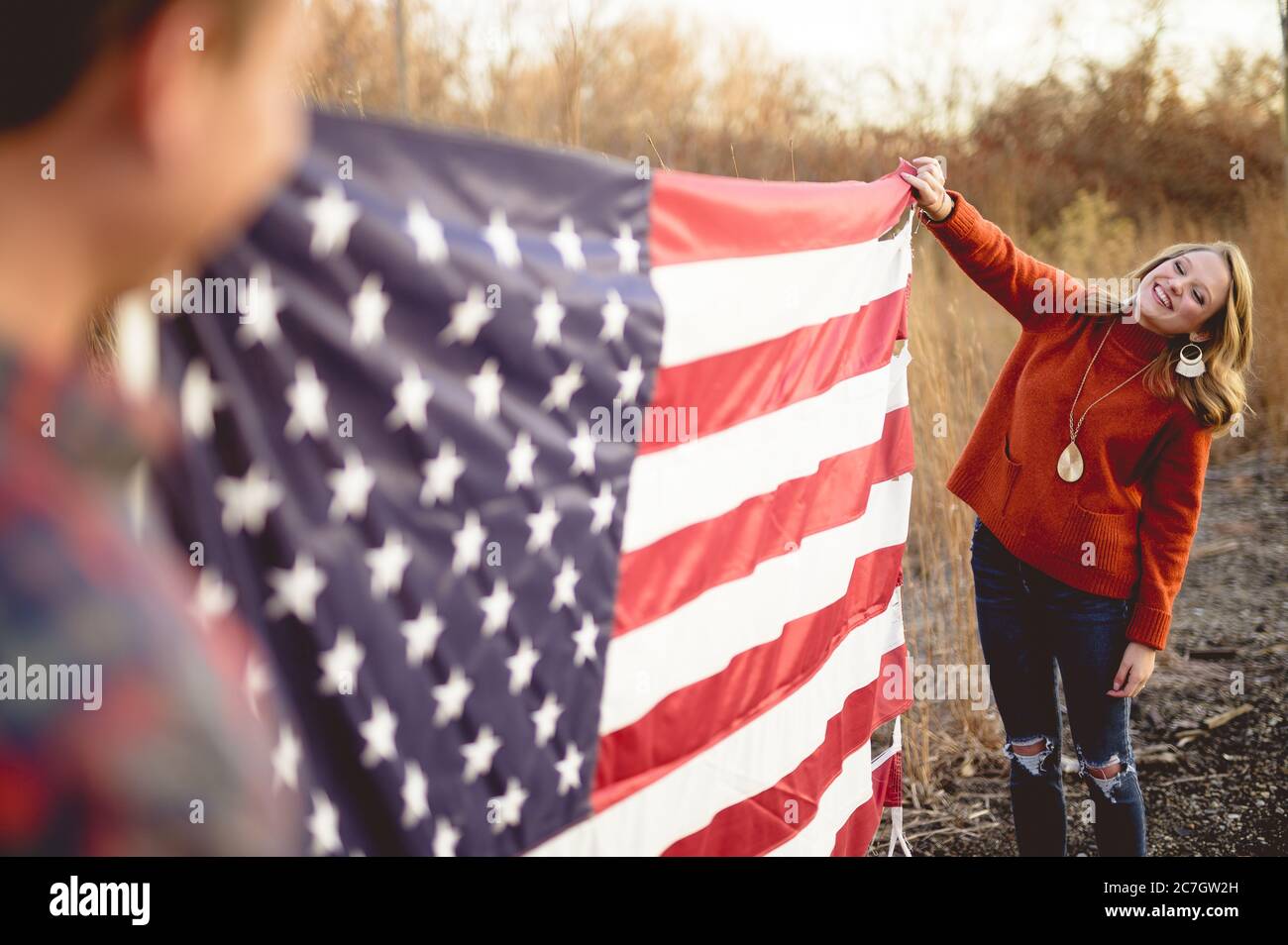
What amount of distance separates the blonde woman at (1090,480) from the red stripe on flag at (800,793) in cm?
41

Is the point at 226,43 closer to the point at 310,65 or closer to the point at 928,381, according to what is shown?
the point at 310,65

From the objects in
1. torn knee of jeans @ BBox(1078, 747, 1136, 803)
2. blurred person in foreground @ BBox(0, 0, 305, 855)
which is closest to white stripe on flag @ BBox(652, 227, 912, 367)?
torn knee of jeans @ BBox(1078, 747, 1136, 803)

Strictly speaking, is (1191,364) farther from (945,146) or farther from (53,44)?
(945,146)

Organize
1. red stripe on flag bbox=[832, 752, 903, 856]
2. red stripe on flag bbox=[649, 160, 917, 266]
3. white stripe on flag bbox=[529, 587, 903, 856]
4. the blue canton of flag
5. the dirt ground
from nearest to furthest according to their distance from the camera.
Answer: the blue canton of flag, white stripe on flag bbox=[529, 587, 903, 856], red stripe on flag bbox=[649, 160, 917, 266], red stripe on flag bbox=[832, 752, 903, 856], the dirt ground

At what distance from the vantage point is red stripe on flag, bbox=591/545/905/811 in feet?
6.50

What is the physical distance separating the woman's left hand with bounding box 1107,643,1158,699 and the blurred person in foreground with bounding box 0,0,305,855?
2.41 m

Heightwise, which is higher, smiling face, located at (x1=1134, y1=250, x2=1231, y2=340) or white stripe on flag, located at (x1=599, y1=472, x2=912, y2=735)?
smiling face, located at (x1=1134, y1=250, x2=1231, y2=340)

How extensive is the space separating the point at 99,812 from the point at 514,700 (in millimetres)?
1317

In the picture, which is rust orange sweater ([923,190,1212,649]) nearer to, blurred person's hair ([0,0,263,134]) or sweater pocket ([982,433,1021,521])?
sweater pocket ([982,433,1021,521])

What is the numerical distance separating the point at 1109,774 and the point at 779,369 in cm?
134

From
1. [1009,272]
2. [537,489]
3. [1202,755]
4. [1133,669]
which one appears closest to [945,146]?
[1202,755]

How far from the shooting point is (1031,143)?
15008 mm

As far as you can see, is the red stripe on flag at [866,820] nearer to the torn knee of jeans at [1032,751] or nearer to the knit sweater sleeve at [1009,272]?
the torn knee of jeans at [1032,751]

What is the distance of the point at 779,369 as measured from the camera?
2.46 metres
